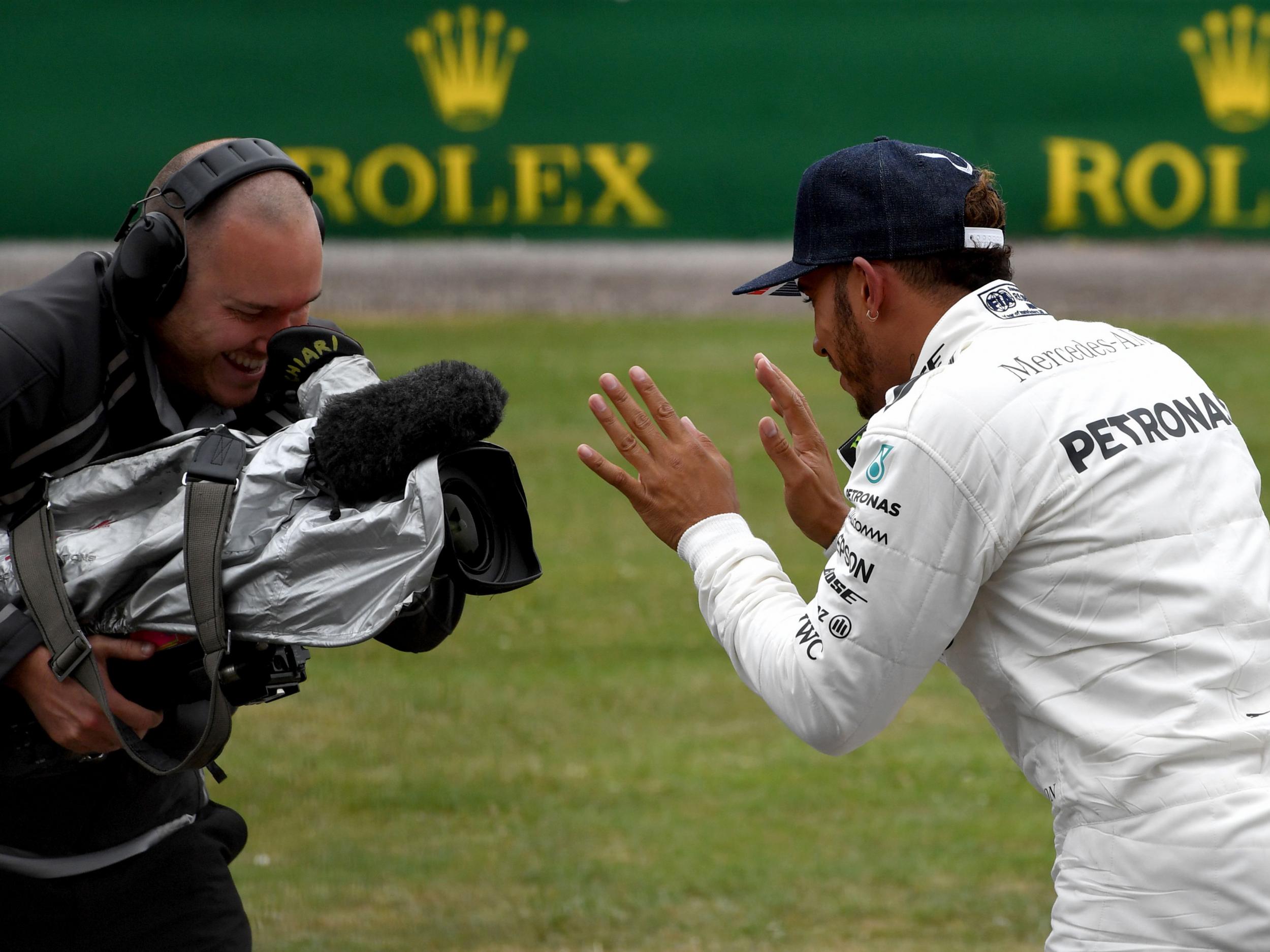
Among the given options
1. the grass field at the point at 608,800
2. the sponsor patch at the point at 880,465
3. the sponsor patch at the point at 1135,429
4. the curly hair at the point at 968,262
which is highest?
the curly hair at the point at 968,262

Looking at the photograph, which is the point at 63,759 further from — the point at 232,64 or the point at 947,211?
the point at 232,64

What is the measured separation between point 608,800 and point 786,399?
3.31 metres

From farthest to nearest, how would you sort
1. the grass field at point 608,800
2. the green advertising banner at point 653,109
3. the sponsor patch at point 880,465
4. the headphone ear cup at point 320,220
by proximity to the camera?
the green advertising banner at point 653,109
the grass field at point 608,800
the headphone ear cup at point 320,220
the sponsor patch at point 880,465

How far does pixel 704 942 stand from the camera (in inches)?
181

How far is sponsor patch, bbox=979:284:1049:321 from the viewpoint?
95.4 inches

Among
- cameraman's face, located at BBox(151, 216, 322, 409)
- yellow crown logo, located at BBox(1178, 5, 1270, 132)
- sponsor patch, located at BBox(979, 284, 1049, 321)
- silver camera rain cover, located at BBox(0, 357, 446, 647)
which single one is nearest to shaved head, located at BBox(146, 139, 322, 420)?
cameraman's face, located at BBox(151, 216, 322, 409)

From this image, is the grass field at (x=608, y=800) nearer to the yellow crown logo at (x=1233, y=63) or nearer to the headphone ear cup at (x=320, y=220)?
the headphone ear cup at (x=320, y=220)

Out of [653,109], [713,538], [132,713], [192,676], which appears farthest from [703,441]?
[653,109]

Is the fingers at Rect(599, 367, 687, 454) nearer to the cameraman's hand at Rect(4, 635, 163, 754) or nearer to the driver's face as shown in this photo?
the driver's face

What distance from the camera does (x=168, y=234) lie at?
2.65 meters

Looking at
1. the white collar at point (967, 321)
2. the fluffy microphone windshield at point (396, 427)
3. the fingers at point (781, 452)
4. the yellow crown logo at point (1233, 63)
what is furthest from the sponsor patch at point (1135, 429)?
the yellow crown logo at point (1233, 63)

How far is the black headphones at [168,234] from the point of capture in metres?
2.62

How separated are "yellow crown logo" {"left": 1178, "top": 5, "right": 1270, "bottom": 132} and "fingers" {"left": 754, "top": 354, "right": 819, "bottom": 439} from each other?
9285 mm

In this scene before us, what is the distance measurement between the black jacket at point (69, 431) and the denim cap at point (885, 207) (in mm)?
1127
